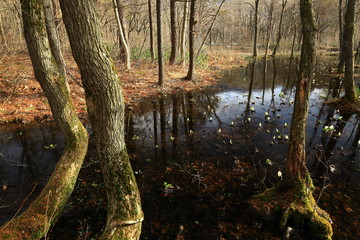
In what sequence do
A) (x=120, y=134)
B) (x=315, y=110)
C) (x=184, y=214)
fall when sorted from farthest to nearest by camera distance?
(x=315, y=110), (x=184, y=214), (x=120, y=134)

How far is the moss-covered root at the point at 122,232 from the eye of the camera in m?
3.06

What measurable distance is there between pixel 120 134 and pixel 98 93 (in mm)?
740

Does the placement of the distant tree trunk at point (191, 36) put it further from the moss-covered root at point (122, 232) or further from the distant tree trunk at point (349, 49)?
the moss-covered root at point (122, 232)

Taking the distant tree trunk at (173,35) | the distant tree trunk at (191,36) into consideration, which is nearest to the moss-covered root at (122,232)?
the distant tree trunk at (191,36)

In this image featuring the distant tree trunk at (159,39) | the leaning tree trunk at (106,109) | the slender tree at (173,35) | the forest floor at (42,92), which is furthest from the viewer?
the slender tree at (173,35)

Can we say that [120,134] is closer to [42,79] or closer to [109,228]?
[109,228]

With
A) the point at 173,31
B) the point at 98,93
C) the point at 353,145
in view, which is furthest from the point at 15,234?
the point at 173,31

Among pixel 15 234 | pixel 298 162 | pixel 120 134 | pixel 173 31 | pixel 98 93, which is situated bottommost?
pixel 15 234

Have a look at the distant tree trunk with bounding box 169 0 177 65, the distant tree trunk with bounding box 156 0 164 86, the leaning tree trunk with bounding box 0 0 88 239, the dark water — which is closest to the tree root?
the dark water

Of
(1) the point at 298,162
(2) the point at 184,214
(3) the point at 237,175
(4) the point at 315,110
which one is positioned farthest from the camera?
(4) the point at 315,110

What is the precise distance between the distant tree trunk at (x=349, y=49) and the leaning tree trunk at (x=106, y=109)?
11027 millimetres

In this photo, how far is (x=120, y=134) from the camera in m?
3.08

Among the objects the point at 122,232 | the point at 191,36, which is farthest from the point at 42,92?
the point at 122,232

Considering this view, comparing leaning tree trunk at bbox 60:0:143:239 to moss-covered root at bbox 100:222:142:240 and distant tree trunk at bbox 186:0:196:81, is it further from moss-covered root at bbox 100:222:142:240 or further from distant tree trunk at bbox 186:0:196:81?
distant tree trunk at bbox 186:0:196:81
